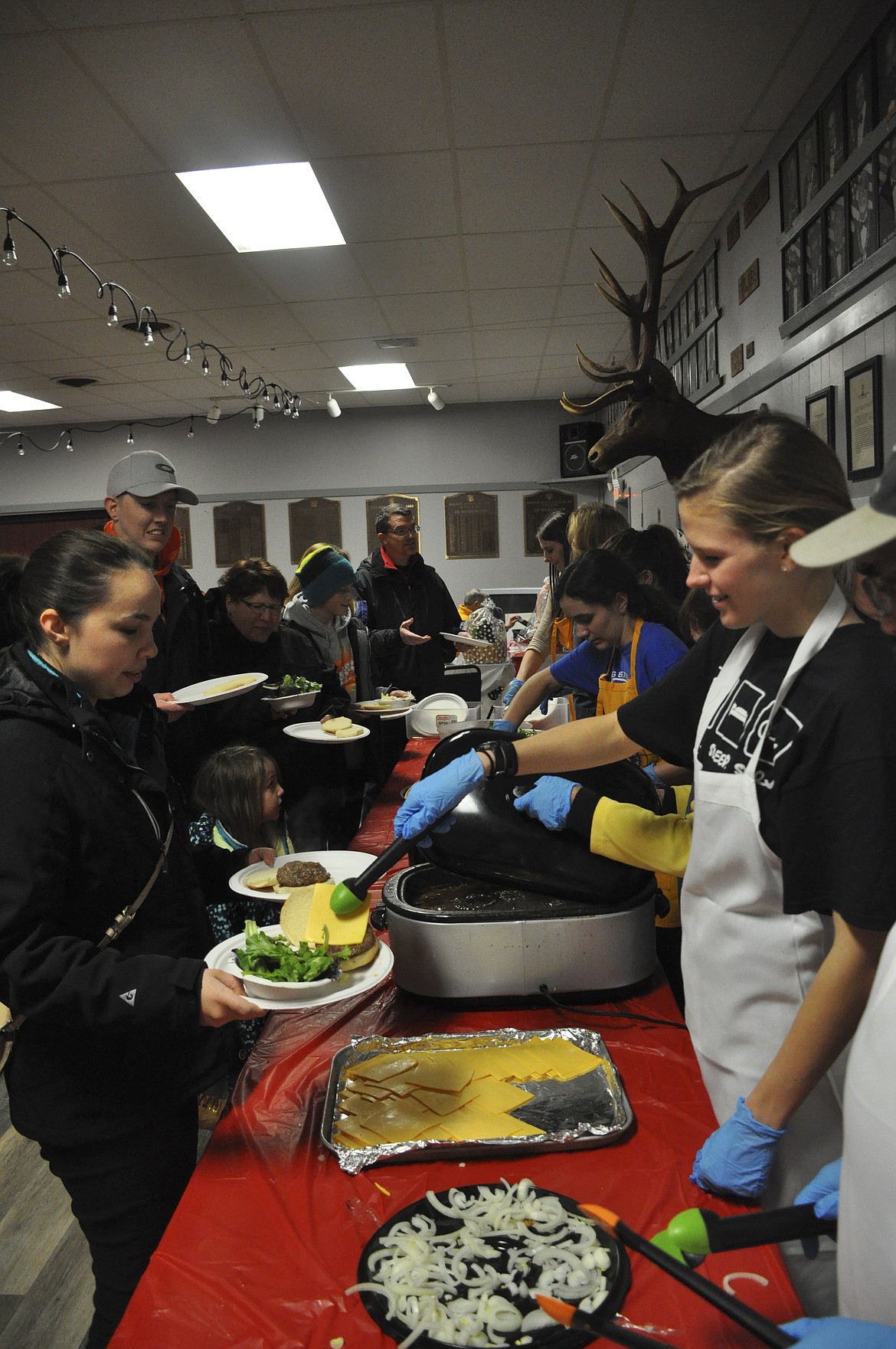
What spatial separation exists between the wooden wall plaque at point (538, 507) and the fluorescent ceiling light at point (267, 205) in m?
5.15

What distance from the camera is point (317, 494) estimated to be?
9719mm

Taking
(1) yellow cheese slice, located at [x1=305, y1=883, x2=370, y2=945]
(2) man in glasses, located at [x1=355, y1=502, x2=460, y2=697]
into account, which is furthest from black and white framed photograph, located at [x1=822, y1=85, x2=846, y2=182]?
(1) yellow cheese slice, located at [x1=305, y1=883, x2=370, y2=945]

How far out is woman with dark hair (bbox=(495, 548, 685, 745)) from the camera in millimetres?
2465

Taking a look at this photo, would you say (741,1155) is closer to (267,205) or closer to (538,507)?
(267,205)

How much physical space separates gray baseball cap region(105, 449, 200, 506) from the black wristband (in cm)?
159

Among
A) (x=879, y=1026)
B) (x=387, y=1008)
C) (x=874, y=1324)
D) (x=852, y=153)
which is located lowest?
(x=387, y=1008)

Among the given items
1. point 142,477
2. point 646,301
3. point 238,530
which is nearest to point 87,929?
point 142,477

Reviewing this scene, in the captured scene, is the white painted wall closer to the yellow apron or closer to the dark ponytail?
the yellow apron

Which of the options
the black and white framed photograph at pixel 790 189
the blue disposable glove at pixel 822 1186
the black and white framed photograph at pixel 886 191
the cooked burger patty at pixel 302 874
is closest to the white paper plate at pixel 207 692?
the cooked burger patty at pixel 302 874

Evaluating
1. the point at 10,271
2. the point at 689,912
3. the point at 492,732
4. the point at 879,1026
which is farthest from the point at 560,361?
the point at 879,1026

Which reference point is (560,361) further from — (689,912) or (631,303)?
(689,912)

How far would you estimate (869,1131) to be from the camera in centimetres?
62

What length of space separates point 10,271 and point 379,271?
206 cm

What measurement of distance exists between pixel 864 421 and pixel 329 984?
8.08 feet
